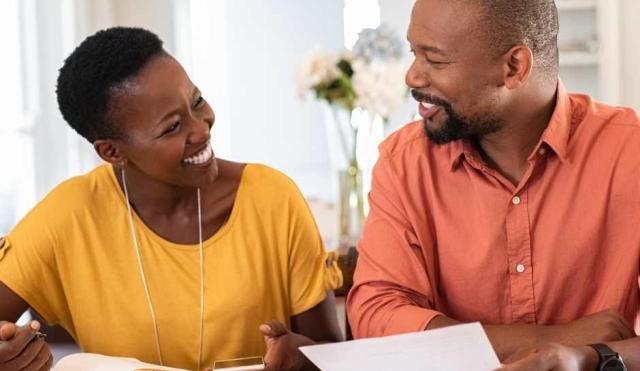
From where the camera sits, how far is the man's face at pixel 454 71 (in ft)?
5.76

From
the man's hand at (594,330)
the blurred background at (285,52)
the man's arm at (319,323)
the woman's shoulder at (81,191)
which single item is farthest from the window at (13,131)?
the man's hand at (594,330)

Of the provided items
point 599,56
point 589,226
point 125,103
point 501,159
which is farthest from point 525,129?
point 599,56

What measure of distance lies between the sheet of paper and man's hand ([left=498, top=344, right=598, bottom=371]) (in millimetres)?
38

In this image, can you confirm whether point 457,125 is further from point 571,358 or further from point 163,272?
point 163,272

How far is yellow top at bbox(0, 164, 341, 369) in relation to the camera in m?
1.92

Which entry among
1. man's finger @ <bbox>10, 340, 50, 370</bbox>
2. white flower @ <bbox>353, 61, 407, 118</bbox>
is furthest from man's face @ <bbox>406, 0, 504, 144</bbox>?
white flower @ <bbox>353, 61, 407, 118</bbox>

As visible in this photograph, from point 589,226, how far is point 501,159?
192 millimetres

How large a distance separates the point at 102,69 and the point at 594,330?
3.12 feet

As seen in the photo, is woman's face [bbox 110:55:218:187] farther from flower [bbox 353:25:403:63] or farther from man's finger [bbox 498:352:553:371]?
flower [bbox 353:25:403:63]

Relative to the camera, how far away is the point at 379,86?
3.49 metres

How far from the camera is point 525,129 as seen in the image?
1.82 m

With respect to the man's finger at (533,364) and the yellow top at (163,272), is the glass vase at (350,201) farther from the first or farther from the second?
the man's finger at (533,364)

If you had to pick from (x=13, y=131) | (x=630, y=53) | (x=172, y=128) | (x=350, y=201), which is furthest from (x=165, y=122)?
(x=630, y=53)

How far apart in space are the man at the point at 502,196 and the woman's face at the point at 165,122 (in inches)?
14.2
